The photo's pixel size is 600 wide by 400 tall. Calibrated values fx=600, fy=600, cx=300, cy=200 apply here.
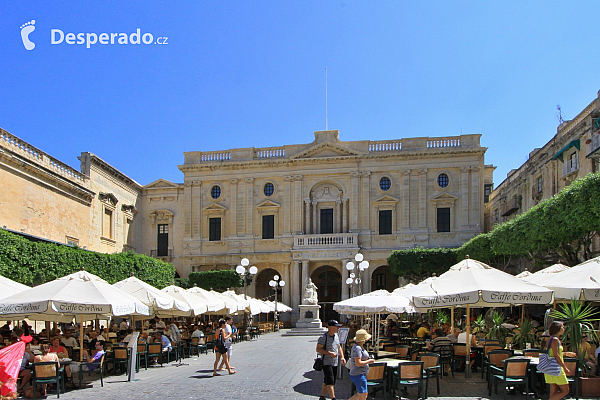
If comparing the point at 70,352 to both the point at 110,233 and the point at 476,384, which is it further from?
the point at 110,233

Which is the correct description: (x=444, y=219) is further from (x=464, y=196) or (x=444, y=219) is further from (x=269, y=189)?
(x=269, y=189)

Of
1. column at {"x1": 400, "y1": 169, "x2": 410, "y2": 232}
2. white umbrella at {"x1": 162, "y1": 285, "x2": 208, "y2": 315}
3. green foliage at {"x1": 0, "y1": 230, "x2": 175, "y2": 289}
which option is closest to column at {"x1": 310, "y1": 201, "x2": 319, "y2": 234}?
column at {"x1": 400, "y1": 169, "x2": 410, "y2": 232}

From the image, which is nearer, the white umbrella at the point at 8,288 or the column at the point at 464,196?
the white umbrella at the point at 8,288

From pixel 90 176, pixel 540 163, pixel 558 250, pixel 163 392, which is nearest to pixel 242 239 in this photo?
pixel 90 176

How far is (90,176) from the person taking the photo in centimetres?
3659

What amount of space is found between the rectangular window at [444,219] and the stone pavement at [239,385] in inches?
1079

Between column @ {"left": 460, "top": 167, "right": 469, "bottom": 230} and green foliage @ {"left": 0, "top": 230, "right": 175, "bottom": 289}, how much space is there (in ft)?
73.0

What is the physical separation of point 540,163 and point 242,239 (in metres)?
21.2

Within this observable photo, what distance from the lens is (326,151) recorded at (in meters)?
Answer: 43.8

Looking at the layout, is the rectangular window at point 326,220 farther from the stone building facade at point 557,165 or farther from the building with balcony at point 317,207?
the stone building facade at point 557,165

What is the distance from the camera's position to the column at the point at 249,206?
1746 inches

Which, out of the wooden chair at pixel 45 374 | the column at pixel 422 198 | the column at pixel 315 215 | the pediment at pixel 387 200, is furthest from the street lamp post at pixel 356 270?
the wooden chair at pixel 45 374

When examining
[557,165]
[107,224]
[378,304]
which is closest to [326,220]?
[107,224]

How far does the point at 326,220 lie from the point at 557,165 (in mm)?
17574
